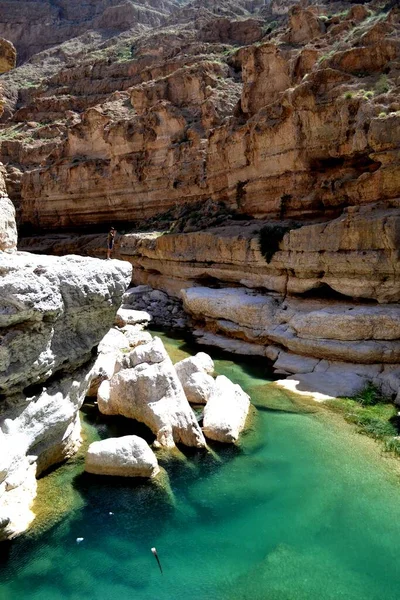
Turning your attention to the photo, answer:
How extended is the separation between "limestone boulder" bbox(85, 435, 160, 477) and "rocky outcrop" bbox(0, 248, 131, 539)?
75cm

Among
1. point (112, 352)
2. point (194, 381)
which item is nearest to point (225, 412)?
point (194, 381)

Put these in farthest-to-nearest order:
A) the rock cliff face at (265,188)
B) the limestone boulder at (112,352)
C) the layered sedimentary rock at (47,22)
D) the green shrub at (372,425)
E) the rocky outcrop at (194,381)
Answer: the layered sedimentary rock at (47,22), the rock cliff face at (265,188), the limestone boulder at (112,352), the rocky outcrop at (194,381), the green shrub at (372,425)

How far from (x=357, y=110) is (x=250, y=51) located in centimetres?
1218

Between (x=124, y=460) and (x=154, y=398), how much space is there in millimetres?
1769

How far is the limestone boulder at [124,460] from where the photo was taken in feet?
24.2

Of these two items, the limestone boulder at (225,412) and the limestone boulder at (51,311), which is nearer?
the limestone boulder at (51,311)

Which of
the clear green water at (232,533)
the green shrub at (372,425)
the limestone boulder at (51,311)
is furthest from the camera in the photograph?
the green shrub at (372,425)

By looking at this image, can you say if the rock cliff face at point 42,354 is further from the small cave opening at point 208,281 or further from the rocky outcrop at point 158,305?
the small cave opening at point 208,281

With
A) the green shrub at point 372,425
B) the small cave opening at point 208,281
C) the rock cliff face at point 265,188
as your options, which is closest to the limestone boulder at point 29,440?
the green shrub at point 372,425

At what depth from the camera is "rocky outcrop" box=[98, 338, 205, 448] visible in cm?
848

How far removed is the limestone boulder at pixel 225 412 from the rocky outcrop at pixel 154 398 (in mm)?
408

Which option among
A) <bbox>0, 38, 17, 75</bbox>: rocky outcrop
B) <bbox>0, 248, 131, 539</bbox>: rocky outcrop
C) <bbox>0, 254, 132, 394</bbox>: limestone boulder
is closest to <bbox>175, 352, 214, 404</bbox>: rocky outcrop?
<bbox>0, 248, 131, 539</bbox>: rocky outcrop

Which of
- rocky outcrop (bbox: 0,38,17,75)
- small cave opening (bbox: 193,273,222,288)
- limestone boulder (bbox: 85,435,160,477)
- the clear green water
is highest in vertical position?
rocky outcrop (bbox: 0,38,17,75)

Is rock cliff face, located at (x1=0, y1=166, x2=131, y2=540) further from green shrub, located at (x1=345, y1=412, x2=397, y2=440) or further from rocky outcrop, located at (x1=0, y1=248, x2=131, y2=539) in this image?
green shrub, located at (x1=345, y1=412, x2=397, y2=440)
